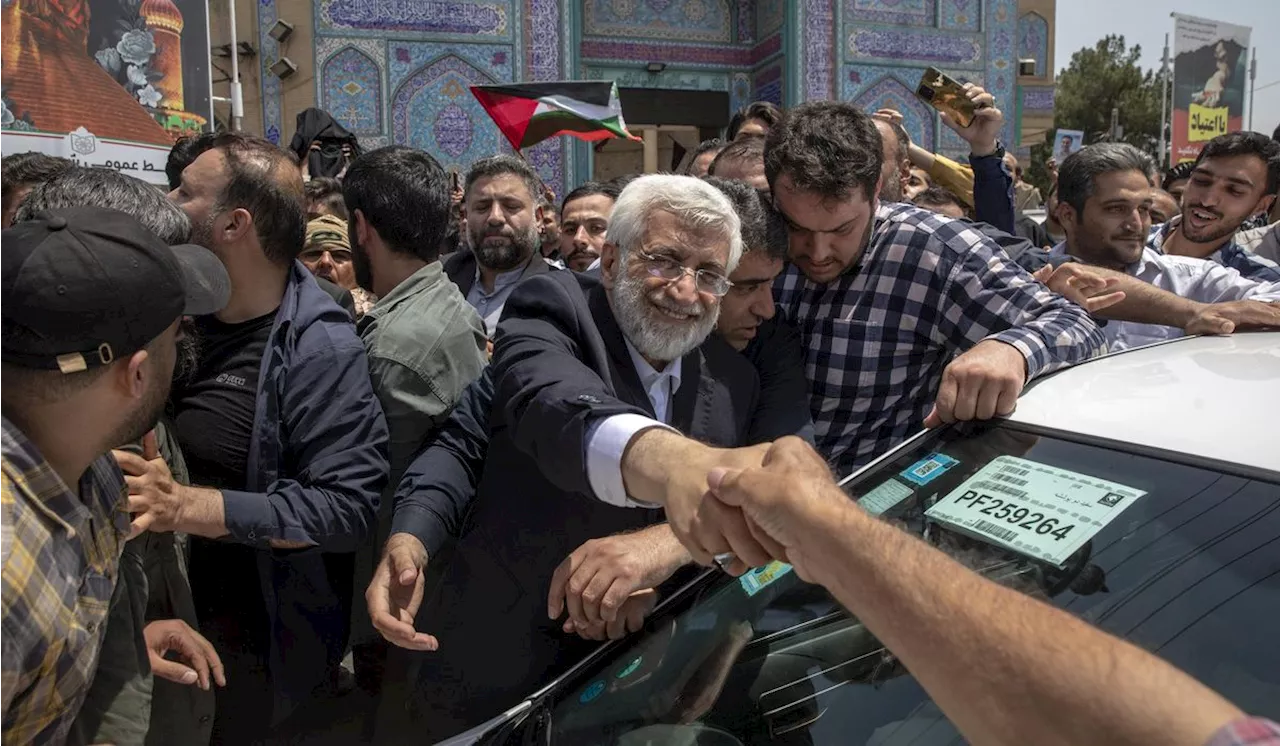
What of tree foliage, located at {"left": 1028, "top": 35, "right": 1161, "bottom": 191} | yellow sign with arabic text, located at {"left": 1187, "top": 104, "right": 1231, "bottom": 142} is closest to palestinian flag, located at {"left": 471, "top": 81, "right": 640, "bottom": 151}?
yellow sign with arabic text, located at {"left": 1187, "top": 104, "right": 1231, "bottom": 142}

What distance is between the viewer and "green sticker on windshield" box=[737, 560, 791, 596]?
5.22ft

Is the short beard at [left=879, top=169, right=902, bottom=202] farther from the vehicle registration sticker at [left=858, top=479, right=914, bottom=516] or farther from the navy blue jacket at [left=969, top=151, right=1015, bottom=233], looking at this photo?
the vehicle registration sticker at [left=858, top=479, right=914, bottom=516]

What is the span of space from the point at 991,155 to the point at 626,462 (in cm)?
283

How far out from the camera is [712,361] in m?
2.04

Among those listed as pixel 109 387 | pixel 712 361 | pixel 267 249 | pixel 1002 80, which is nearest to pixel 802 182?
pixel 712 361

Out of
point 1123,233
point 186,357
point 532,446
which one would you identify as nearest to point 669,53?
point 1123,233

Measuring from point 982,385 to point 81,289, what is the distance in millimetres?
1446

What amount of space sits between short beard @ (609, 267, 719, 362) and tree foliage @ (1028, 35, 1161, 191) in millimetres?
33495

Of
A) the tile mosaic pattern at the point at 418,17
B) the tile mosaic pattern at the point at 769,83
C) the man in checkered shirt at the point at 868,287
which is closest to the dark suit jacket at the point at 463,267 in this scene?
the man in checkered shirt at the point at 868,287

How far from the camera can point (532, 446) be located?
165 centimetres

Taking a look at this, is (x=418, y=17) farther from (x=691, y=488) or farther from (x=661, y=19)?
(x=691, y=488)

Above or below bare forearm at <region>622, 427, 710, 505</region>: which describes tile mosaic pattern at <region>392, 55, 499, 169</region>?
above

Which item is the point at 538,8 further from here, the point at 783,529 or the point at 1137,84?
the point at 1137,84

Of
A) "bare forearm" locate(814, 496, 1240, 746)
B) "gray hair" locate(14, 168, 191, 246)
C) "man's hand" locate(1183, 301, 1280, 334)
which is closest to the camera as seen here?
"bare forearm" locate(814, 496, 1240, 746)
